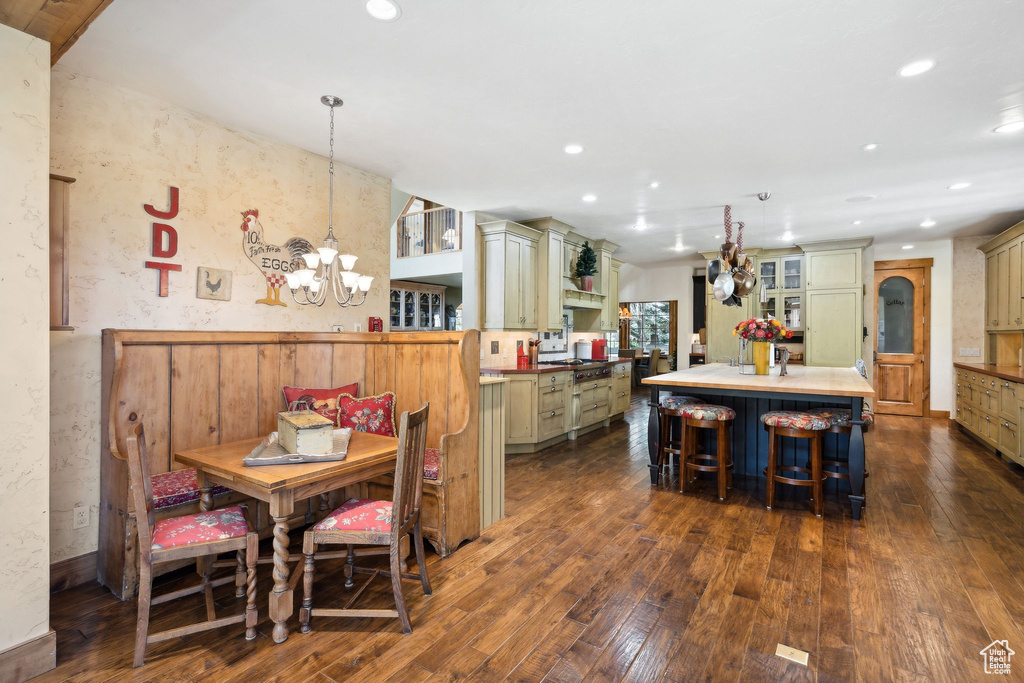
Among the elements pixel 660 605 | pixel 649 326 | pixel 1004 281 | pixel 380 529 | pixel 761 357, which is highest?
pixel 1004 281

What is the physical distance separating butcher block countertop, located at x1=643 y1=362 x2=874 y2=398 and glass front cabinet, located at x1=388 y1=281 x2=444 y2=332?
5.37 meters

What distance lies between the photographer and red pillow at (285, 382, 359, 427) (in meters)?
3.13

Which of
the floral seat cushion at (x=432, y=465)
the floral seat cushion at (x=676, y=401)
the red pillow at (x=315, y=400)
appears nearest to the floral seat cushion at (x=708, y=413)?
the floral seat cushion at (x=676, y=401)

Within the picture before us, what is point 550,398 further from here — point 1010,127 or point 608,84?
point 1010,127

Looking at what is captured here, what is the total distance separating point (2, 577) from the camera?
1822 millimetres

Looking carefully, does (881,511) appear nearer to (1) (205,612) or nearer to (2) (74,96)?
(1) (205,612)

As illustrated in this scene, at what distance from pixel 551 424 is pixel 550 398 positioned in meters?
0.31

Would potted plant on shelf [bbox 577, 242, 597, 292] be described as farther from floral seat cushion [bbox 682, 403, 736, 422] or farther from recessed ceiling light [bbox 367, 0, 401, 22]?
recessed ceiling light [bbox 367, 0, 401, 22]

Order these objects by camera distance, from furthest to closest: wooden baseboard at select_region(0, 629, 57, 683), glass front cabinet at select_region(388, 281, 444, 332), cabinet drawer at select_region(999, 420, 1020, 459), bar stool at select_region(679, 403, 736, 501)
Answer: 1. glass front cabinet at select_region(388, 281, 444, 332)
2. cabinet drawer at select_region(999, 420, 1020, 459)
3. bar stool at select_region(679, 403, 736, 501)
4. wooden baseboard at select_region(0, 629, 57, 683)

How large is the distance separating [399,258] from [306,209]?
Answer: 4.19 metres

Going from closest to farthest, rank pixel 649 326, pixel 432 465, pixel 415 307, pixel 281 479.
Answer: pixel 281 479 < pixel 432 465 < pixel 415 307 < pixel 649 326

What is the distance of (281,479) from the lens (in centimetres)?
202

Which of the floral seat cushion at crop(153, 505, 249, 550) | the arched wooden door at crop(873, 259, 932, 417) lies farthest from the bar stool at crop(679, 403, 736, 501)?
the arched wooden door at crop(873, 259, 932, 417)

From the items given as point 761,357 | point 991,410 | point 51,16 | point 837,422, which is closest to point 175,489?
point 51,16
